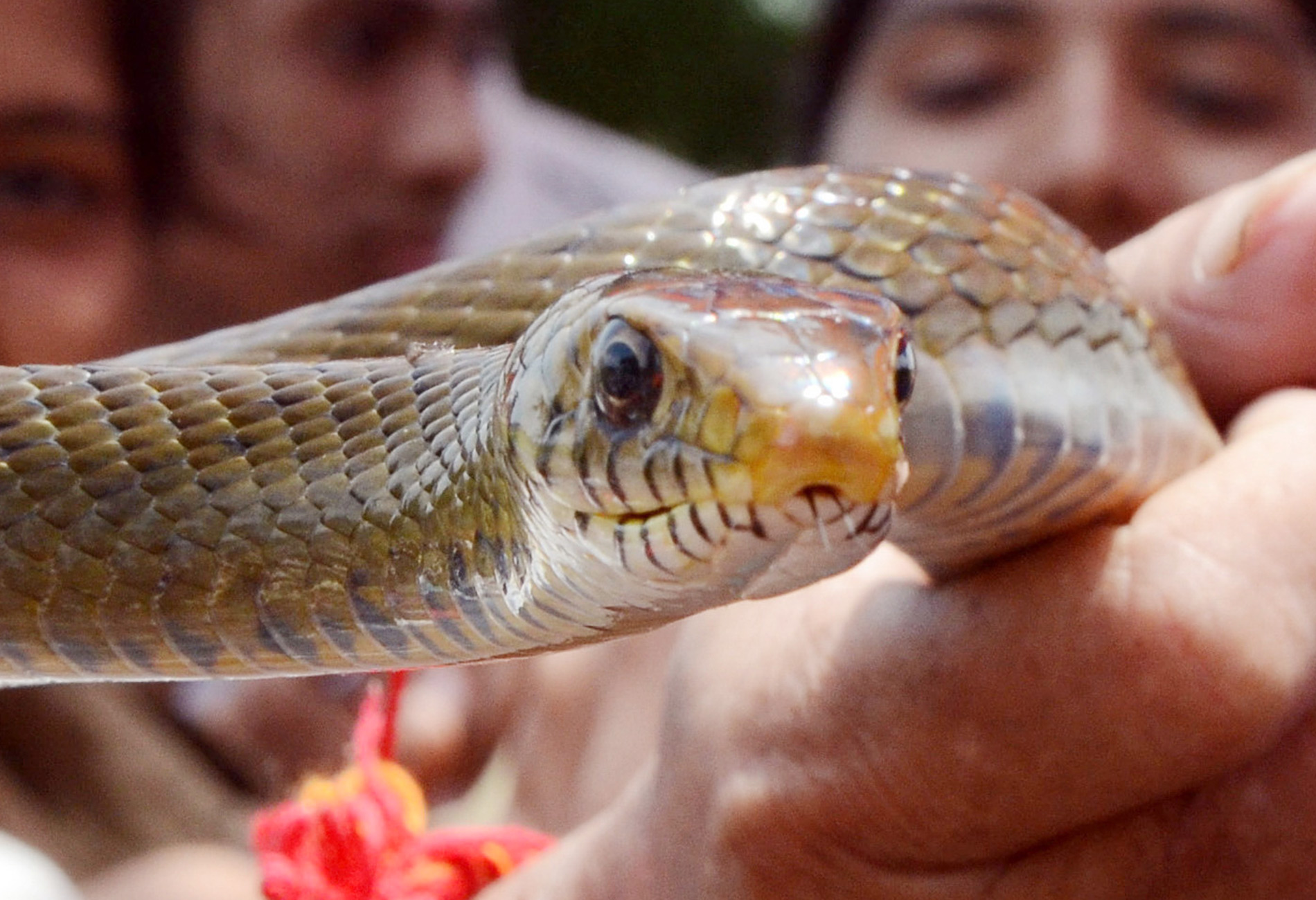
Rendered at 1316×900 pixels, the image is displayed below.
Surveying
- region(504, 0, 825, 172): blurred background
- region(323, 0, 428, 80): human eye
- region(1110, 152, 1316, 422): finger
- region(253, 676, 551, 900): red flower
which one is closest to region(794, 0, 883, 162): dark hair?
region(323, 0, 428, 80): human eye

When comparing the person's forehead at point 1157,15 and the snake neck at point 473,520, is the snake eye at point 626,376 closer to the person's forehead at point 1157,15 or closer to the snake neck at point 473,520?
→ the snake neck at point 473,520

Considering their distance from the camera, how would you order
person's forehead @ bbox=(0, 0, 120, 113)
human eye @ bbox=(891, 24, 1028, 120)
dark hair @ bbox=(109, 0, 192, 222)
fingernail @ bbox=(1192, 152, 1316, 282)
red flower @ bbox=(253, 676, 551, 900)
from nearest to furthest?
1. fingernail @ bbox=(1192, 152, 1316, 282)
2. red flower @ bbox=(253, 676, 551, 900)
3. person's forehead @ bbox=(0, 0, 120, 113)
4. dark hair @ bbox=(109, 0, 192, 222)
5. human eye @ bbox=(891, 24, 1028, 120)

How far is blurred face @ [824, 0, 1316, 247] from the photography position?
1.60 meters

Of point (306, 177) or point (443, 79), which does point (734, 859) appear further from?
point (443, 79)

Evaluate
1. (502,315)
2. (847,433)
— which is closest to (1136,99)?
(502,315)

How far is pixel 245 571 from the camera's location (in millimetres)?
621

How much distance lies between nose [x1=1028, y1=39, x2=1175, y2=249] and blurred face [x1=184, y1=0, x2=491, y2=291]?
83 centimetres

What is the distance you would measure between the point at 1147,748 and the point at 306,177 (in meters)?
1.48

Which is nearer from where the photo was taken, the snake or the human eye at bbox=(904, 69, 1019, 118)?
the snake

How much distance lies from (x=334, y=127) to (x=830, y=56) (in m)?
0.75

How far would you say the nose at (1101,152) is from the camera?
1.59 m

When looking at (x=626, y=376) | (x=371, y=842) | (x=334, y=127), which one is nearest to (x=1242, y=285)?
(x=626, y=376)

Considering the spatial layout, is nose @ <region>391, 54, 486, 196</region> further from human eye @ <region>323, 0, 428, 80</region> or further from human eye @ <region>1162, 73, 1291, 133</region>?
human eye @ <region>1162, 73, 1291, 133</region>

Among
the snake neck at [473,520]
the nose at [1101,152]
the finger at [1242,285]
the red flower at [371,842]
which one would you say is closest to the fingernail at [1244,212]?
the finger at [1242,285]
